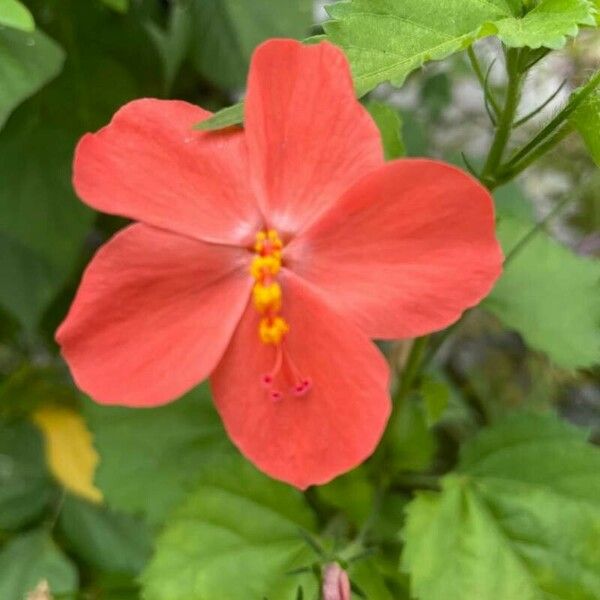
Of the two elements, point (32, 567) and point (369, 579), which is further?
point (32, 567)

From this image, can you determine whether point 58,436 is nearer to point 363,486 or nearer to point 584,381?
point 363,486

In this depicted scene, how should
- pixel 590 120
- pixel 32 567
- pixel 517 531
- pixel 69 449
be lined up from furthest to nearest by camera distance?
pixel 69 449, pixel 32 567, pixel 517 531, pixel 590 120

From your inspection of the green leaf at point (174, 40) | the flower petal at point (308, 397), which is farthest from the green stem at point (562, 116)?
the green leaf at point (174, 40)

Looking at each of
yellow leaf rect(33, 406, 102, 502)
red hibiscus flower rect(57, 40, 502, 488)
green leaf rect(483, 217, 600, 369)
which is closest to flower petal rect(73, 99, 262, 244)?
red hibiscus flower rect(57, 40, 502, 488)

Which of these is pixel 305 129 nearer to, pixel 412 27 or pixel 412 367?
pixel 412 27

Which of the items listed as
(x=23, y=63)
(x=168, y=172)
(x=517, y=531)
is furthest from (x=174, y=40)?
(x=517, y=531)

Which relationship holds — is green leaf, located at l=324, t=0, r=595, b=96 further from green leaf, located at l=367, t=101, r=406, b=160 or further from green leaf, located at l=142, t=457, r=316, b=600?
green leaf, located at l=142, t=457, r=316, b=600

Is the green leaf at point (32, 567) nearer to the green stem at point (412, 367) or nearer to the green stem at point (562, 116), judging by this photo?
the green stem at point (412, 367)
